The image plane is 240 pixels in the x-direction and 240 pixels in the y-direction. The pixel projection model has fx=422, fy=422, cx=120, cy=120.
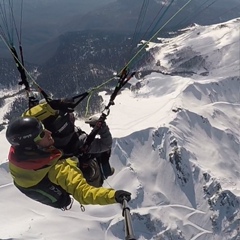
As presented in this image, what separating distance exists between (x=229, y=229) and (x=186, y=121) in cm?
2785

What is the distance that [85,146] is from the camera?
10.5 metres

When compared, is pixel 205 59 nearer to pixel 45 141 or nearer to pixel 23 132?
pixel 45 141

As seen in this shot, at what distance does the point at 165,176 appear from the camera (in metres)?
96.1

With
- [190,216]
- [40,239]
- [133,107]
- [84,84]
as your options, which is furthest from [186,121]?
[84,84]

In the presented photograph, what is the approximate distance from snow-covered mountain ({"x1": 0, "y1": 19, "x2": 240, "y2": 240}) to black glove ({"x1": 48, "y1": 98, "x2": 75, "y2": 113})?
57492 millimetres

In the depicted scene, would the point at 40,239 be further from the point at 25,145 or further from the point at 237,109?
the point at 237,109

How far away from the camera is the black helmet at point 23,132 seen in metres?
8.11

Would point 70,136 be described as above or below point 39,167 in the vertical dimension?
below

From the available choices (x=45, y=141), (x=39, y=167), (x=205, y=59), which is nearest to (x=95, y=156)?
(x=45, y=141)

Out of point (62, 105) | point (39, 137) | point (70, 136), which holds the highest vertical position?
point (39, 137)

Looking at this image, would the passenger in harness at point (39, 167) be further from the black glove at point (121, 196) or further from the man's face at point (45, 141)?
the black glove at point (121, 196)

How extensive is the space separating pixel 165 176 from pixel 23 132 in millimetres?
89753

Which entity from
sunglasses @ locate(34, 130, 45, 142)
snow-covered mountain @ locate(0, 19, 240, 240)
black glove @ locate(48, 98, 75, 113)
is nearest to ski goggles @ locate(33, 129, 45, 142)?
sunglasses @ locate(34, 130, 45, 142)

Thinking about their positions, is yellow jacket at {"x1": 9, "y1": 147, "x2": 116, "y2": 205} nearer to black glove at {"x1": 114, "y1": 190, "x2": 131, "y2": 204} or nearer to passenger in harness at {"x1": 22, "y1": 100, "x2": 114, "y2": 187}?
black glove at {"x1": 114, "y1": 190, "x2": 131, "y2": 204}
